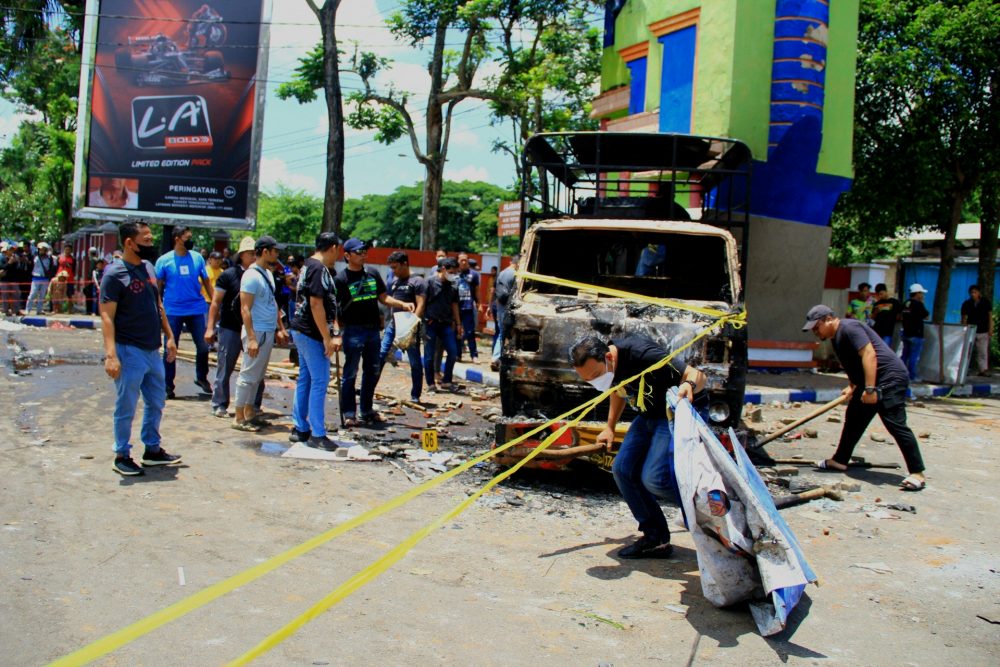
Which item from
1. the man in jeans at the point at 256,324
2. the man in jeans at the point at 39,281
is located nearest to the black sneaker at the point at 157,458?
the man in jeans at the point at 256,324

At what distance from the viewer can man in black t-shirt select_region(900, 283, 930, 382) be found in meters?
15.3

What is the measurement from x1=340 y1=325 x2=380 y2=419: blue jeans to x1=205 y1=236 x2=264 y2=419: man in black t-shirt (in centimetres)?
85

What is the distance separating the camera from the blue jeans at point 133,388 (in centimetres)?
605

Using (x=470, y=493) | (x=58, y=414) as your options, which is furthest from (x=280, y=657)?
(x=58, y=414)

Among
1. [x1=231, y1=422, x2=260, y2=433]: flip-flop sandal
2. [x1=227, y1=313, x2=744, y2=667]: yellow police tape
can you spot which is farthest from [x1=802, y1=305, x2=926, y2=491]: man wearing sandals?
[x1=231, y1=422, x2=260, y2=433]: flip-flop sandal

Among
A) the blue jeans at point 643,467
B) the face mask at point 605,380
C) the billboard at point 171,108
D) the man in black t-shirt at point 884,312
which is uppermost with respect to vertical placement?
the billboard at point 171,108

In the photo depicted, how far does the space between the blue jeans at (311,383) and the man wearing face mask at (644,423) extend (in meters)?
2.96

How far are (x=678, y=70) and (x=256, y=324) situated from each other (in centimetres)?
1037

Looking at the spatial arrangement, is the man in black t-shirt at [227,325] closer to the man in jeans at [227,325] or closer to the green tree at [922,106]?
the man in jeans at [227,325]

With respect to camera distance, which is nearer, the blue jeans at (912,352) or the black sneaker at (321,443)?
the black sneaker at (321,443)

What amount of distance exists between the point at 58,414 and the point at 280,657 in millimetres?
5801

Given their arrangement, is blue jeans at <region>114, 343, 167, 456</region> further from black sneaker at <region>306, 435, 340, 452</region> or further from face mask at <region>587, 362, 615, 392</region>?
face mask at <region>587, 362, 615, 392</region>

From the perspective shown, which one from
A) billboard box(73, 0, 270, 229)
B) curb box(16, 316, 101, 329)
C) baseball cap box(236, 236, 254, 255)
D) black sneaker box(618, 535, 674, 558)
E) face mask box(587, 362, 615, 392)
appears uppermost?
A: billboard box(73, 0, 270, 229)

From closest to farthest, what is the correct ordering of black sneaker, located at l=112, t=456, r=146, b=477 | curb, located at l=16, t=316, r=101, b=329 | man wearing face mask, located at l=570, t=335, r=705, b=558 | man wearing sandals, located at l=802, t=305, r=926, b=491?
man wearing face mask, located at l=570, t=335, r=705, b=558 → black sneaker, located at l=112, t=456, r=146, b=477 → man wearing sandals, located at l=802, t=305, r=926, b=491 → curb, located at l=16, t=316, r=101, b=329
